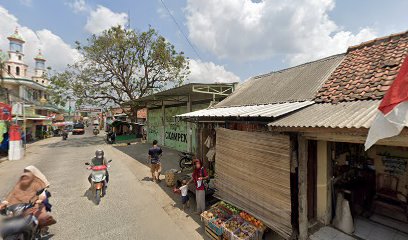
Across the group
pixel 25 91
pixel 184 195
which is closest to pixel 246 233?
pixel 184 195

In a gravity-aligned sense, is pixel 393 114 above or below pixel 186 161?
above

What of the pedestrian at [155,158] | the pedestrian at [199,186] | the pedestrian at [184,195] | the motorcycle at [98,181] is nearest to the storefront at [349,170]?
the pedestrian at [199,186]

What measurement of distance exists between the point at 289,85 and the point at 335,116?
161 inches

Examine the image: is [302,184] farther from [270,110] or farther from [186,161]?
[186,161]

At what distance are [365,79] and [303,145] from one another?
106 inches

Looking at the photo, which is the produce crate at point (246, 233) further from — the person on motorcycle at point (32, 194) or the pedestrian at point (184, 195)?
the person on motorcycle at point (32, 194)

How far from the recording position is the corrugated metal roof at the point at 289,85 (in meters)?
6.64

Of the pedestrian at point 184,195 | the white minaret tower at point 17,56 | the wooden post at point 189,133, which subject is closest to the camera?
the pedestrian at point 184,195

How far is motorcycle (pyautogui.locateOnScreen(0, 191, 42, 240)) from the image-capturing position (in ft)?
13.2

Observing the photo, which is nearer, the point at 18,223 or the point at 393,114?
the point at 393,114

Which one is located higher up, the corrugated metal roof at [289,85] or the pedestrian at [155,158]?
the corrugated metal roof at [289,85]

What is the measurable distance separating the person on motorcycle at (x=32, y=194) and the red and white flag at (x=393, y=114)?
6582mm

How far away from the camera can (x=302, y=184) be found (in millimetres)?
4637

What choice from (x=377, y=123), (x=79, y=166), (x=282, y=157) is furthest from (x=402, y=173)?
(x=79, y=166)
